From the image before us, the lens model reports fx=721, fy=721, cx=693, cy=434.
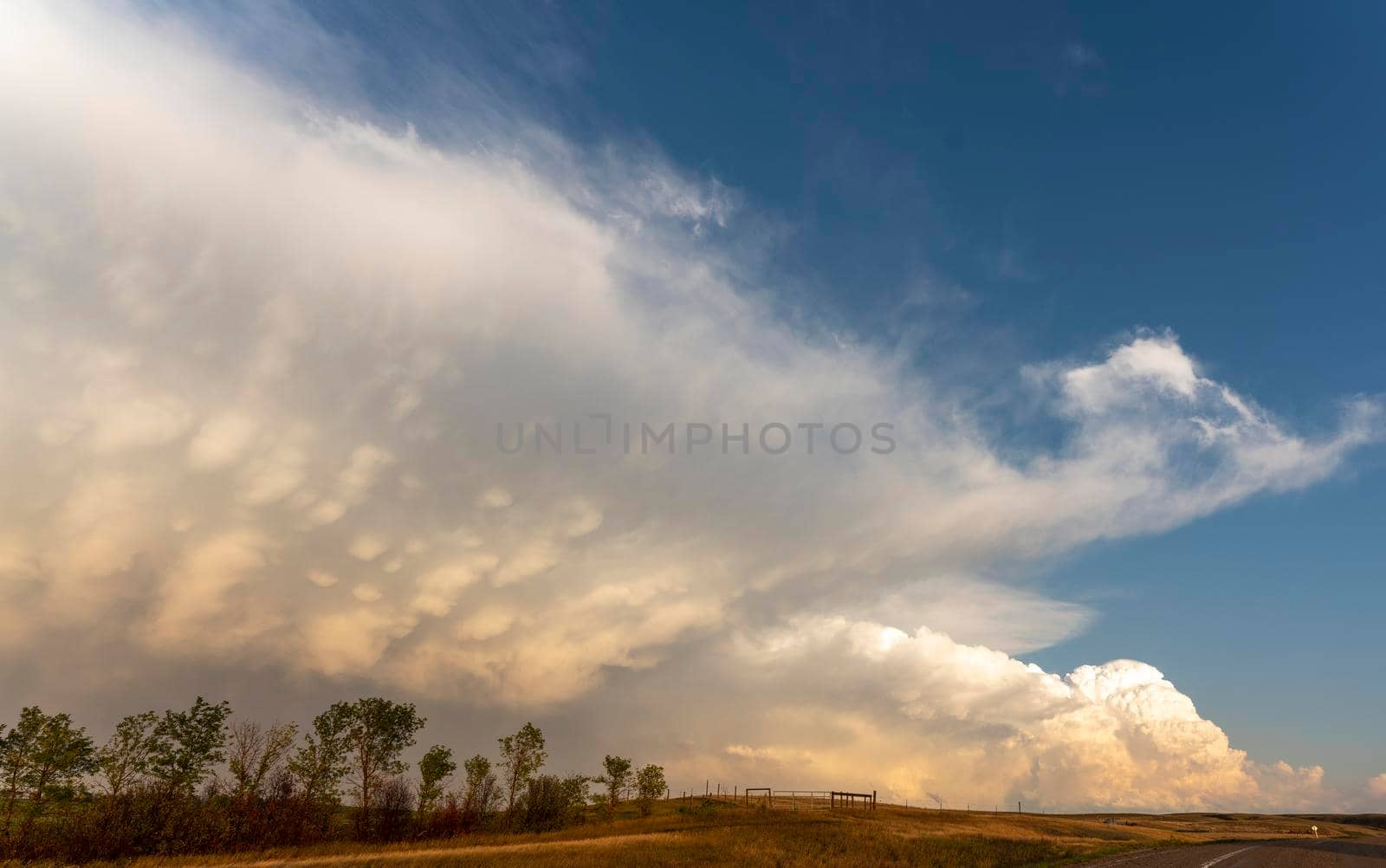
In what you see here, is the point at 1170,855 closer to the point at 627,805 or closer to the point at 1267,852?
the point at 1267,852

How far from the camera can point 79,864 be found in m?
47.3

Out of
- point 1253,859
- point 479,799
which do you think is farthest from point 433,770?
point 1253,859

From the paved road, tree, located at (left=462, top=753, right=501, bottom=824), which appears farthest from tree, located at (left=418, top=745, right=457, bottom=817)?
the paved road

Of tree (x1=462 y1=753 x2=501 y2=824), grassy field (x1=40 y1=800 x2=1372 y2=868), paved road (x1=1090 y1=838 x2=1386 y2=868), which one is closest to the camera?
paved road (x1=1090 y1=838 x2=1386 y2=868)

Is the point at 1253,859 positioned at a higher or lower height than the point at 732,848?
higher

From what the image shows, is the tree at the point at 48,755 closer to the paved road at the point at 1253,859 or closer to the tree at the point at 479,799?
the tree at the point at 479,799

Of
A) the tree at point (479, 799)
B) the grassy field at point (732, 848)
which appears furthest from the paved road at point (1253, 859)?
the tree at point (479, 799)

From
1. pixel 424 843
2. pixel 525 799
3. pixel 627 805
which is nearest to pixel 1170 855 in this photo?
pixel 424 843

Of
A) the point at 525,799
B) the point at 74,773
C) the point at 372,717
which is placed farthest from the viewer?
the point at 372,717

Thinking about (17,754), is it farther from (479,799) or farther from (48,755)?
(479,799)

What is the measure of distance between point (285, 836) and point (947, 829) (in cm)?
6739

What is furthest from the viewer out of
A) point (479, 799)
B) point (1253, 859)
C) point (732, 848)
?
point (479, 799)

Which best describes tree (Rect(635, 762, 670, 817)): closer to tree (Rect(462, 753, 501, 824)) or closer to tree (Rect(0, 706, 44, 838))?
tree (Rect(462, 753, 501, 824))

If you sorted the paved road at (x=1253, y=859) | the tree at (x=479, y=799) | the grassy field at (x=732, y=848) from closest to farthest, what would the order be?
the paved road at (x=1253, y=859) → the grassy field at (x=732, y=848) → the tree at (x=479, y=799)
